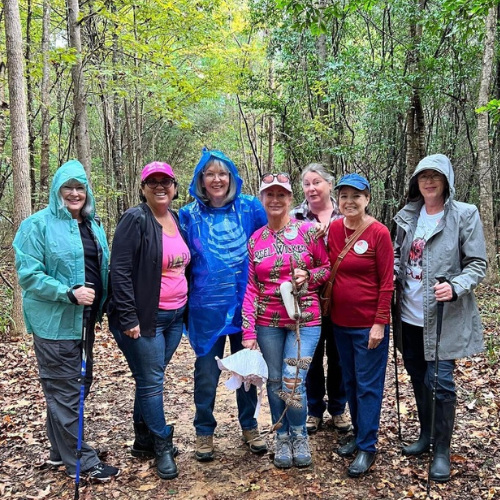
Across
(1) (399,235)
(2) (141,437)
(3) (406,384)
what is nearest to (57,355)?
(2) (141,437)

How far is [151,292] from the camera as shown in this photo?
333 cm

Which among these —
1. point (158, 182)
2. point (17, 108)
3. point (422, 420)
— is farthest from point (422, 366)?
point (17, 108)

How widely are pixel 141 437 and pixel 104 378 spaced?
100 inches

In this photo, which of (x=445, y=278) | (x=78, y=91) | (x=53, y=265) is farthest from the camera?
(x=78, y=91)

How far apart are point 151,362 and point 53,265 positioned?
3.25 ft

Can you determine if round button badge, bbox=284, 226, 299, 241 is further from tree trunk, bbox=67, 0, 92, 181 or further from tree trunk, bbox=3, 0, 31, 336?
tree trunk, bbox=67, 0, 92, 181

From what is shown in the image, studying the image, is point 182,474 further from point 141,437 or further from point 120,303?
point 120,303

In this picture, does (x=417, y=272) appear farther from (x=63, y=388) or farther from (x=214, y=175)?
(x=63, y=388)

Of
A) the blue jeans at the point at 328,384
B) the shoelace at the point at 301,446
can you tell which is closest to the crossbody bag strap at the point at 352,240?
the blue jeans at the point at 328,384

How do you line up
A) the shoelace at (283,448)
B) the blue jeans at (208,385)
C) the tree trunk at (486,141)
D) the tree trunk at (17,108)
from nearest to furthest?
1. the shoelace at (283,448)
2. the blue jeans at (208,385)
3. the tree trunk at (17,108)
4. the tree trunk at (486,141)

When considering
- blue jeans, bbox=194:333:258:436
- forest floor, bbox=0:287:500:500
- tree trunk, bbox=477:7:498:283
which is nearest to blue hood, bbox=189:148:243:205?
blue jeans, bbox=194:333:258:436

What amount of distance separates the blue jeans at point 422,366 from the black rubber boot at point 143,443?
7.12 ft

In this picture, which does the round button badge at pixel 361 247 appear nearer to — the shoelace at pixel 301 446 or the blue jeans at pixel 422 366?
the blue jeans at pixel 422 366

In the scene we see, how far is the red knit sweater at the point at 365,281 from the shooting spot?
10.7 ft
